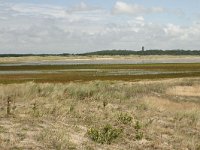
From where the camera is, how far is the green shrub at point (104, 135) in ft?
42.1

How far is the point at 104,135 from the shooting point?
13.1 m

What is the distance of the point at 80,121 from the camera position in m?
15.7

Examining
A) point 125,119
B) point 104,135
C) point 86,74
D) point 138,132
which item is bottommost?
point 86,74

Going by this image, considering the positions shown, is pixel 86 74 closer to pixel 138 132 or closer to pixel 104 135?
pixel 138 132

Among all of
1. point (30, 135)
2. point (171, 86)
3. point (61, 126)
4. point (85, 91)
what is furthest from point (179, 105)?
point (30, 135)

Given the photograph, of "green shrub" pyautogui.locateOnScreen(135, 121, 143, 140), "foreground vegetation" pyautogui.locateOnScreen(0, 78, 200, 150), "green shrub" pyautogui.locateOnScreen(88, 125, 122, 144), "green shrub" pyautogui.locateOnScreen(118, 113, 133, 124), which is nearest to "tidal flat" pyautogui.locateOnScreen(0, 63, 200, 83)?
"foreground vegetation" pyautogui.locateOnScreen(0, 78, 200, 150)

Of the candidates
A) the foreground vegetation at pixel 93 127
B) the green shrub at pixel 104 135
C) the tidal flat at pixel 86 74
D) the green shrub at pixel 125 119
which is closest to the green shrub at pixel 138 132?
the foreground vegetation at pixel 93 127

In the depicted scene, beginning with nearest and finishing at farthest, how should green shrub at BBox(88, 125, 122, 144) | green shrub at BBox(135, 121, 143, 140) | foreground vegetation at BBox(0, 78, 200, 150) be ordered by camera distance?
1. foreground vegetation at BBox(0, 78, 200, 150)
2. green shrub at BBox(88, 125, 122, 144)
3. green shrub at BBox(135, 121, 143, 140)

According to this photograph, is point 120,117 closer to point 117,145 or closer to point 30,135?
point 117,145

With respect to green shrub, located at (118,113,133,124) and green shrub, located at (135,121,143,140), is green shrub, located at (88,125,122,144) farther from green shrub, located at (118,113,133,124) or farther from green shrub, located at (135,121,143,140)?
green shrub, located at (118,113,133,124)

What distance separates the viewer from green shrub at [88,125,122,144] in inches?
505

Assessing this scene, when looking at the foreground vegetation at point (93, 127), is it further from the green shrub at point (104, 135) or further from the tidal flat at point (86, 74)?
the tidal flat at point (86, 74)

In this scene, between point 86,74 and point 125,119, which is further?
point 86,74

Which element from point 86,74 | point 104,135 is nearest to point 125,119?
point 104,135
